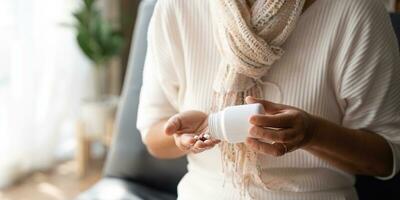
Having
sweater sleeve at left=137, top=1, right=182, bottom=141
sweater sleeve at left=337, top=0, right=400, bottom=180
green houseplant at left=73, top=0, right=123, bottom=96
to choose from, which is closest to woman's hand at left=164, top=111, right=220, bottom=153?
sweater sleeve at left=137, top=1, right=182, bottom=141

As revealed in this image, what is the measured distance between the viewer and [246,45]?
0.72 m

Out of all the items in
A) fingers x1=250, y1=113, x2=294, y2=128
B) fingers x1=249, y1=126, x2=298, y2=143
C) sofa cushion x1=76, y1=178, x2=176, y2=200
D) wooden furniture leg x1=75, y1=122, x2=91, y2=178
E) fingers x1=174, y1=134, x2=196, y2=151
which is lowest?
wooden furniture leg x1=75, y1=122, x2=91, y2=178

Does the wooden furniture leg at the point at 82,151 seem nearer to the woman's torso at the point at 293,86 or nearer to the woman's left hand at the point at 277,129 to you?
the woman's torso at the point at 293,86

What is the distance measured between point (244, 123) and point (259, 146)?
5cm

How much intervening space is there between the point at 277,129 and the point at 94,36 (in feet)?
4.37

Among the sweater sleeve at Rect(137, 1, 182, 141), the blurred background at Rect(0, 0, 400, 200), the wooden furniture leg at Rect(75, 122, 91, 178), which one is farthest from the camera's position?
the wooden furniture leg at Rect(75, 122, 91, 178)

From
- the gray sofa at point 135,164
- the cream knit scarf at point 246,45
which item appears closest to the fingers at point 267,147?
the cream knit scarf at point 246,45

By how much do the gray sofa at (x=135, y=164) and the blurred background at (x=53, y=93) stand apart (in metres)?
0.76

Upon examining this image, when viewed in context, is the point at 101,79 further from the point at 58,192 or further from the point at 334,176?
the point at 334,176

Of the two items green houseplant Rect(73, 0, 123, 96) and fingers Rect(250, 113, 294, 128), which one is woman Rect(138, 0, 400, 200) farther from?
green houseplant Rect(73, 0, 123, 96)

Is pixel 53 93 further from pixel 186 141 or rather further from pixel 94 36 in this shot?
pixel 186 141

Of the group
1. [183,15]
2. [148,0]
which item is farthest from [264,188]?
[148,0]

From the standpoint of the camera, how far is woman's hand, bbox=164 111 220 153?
2.19ft

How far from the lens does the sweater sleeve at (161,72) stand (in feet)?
2.71
